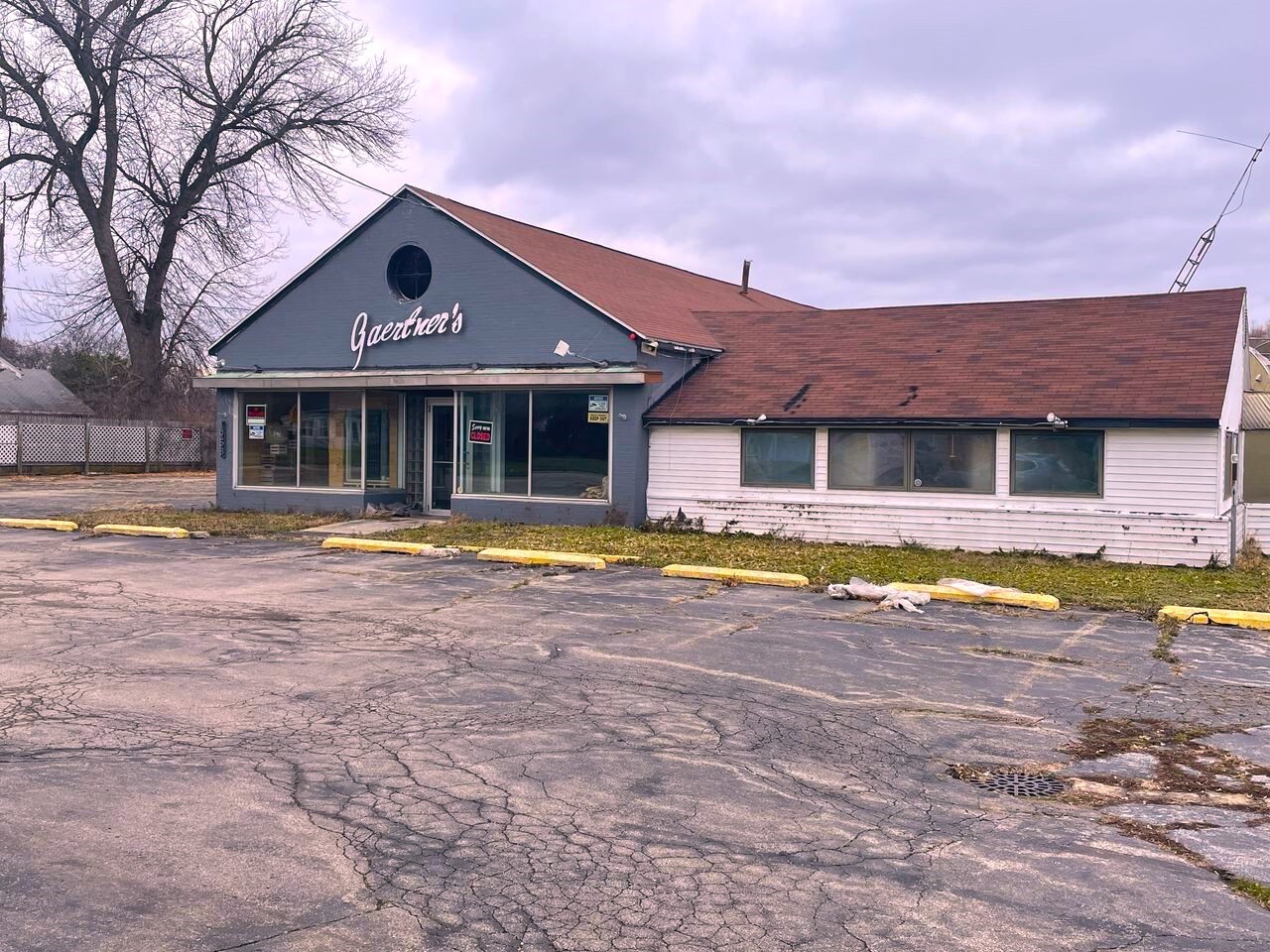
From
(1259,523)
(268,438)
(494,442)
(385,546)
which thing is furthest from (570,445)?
(1259,523)

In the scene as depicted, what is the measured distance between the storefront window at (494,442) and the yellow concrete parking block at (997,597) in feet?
30.7

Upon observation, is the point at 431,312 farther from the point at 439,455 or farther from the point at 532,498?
the point at 532,498

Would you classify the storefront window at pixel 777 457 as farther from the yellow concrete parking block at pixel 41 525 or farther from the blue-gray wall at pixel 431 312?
the yellow concrete parking block at pixel 41 525

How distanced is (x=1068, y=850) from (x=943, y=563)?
1136cm

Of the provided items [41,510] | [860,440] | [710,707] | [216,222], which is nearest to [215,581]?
[710,707]

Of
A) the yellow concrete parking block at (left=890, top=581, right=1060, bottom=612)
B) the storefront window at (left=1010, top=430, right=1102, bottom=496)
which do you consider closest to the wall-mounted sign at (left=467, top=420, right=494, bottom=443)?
the storefront window at (left=1010, top=430, right=1102, bottom=496)

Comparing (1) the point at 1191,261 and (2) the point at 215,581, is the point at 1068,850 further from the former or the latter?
(1) the point at 1191,261

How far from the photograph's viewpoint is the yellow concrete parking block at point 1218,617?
39.9 feet

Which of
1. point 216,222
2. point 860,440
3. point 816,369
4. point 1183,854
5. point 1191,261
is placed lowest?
point 1183,854

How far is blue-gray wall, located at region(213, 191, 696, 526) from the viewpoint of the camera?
20.6m

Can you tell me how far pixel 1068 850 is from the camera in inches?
218

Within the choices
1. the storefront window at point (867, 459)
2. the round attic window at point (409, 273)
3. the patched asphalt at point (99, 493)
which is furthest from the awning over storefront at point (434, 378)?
the patched asphalt at point (99, 493)

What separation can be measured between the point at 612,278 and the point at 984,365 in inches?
332

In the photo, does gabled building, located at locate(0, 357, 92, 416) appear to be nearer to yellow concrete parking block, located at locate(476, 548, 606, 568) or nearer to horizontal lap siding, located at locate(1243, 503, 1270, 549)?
yellow concrete parking block, located at locate(476, 548, 606, 568)
